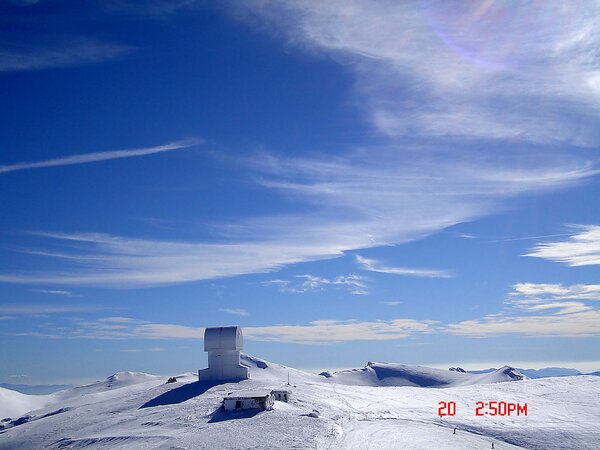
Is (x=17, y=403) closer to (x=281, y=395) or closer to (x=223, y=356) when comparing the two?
(x=223, y=356)

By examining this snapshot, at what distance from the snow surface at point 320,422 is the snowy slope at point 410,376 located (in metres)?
24.8

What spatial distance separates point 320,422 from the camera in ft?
111

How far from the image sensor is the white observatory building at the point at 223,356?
161 feet

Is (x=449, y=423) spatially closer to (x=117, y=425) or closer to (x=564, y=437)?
(x=564, y=437)

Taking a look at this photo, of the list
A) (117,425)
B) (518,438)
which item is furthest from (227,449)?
(518,438)

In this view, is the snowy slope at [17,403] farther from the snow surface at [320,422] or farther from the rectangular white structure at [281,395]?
the rectangular white structure at [281,395]

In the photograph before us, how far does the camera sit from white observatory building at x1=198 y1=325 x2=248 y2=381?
49.0 meters

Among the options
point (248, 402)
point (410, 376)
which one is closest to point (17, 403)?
point (248, 402)

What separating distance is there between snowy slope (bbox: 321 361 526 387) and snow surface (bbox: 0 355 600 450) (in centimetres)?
2483
